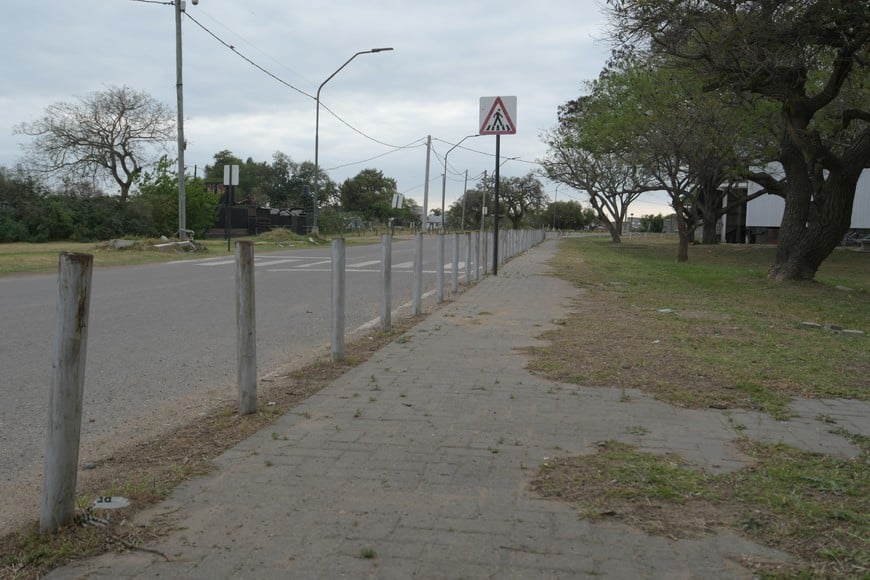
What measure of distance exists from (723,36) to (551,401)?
10129mm

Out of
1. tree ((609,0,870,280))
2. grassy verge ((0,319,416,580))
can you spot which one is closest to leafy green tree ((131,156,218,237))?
tree ((609,0,870,280))

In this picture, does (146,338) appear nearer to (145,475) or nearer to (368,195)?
(145,475)

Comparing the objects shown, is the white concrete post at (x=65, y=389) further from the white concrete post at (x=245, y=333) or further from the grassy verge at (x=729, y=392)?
the grassy verge at (x=729, y=392)

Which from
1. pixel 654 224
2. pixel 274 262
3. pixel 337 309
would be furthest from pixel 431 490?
pixel 654 224

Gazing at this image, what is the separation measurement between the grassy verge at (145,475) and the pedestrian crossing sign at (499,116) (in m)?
A: 10.5

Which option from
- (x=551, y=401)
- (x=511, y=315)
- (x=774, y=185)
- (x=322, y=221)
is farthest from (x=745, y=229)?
(x=551, y=401)

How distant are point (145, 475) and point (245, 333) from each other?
1297 millimetres

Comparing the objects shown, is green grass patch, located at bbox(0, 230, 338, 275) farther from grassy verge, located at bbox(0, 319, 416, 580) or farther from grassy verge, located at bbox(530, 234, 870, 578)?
grassy verge, located at bbox(0, 319, 416, 580)

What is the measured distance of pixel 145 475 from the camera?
3857mm

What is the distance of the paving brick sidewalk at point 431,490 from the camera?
9.39ft

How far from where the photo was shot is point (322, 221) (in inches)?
1855

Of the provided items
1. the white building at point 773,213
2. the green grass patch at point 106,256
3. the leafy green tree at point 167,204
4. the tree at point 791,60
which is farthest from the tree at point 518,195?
the tree at point 791,60

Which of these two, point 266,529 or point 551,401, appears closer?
point 266,529

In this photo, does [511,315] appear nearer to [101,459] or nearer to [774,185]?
[101,459]
